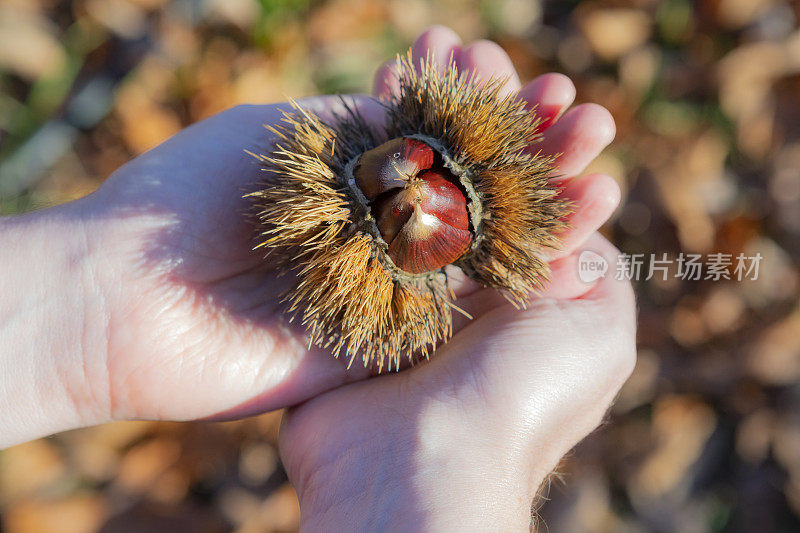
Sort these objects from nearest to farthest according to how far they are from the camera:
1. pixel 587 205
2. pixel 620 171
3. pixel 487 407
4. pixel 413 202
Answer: pixel 413 202 < pixel 487 407 < pixel 587 205 < pixel 620 171

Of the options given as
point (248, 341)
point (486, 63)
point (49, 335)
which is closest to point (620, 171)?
point (486, 63)

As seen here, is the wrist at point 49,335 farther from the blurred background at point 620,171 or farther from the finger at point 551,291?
the finger at point 551,291

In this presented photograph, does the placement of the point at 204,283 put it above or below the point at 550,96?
Answer: below

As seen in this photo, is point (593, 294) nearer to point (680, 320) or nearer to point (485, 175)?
point (485, 175)

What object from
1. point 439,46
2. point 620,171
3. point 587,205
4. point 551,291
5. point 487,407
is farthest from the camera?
point 620,171

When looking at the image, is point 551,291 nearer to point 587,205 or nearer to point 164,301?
point 587,205

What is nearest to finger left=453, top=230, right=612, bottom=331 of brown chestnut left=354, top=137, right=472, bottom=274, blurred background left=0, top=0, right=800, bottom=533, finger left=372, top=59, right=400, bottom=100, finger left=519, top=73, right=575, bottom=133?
brown chestnut left=354, top=137, right=472, bottom=274

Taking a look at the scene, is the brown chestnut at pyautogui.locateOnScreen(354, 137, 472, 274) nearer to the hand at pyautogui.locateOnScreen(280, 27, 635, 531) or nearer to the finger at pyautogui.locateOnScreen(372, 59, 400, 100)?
the hand at pyautogui.locateOnScreen(280, 27, 635, 531)
